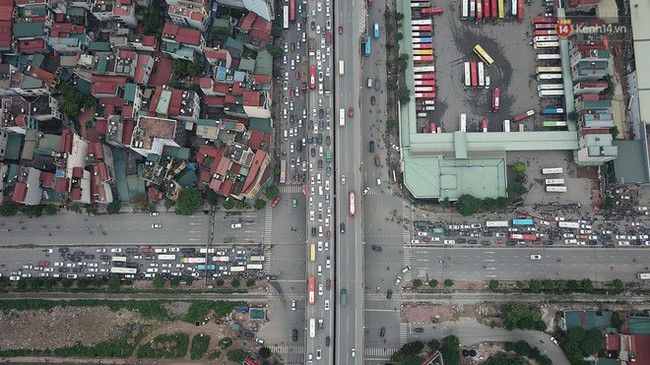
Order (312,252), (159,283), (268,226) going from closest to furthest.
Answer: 1. (312,252)
2. (159,283)
3. (268,226)

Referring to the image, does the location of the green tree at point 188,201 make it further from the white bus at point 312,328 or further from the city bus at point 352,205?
the white bus at point 312,328

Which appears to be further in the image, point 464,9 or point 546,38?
point 464,9

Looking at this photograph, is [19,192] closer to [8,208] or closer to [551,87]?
[8,208]

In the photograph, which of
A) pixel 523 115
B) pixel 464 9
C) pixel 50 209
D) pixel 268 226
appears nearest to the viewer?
pixel 50 209

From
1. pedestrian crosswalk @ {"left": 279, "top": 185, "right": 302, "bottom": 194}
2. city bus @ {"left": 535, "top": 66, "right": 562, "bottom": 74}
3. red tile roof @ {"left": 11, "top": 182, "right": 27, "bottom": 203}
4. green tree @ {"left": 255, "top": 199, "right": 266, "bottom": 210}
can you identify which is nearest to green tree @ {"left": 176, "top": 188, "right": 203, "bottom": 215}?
green tree @ {"left": 255, "top": 199, "right": 266, "bottom": 210}

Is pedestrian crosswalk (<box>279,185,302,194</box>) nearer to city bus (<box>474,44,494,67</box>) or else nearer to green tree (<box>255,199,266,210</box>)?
green tree (<box>255,199,266,210</box>)

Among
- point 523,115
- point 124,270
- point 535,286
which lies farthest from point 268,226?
point 523,115

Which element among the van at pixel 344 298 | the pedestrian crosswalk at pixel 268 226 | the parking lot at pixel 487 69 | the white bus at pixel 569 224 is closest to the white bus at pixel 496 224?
the white bus at pixel 569 224
